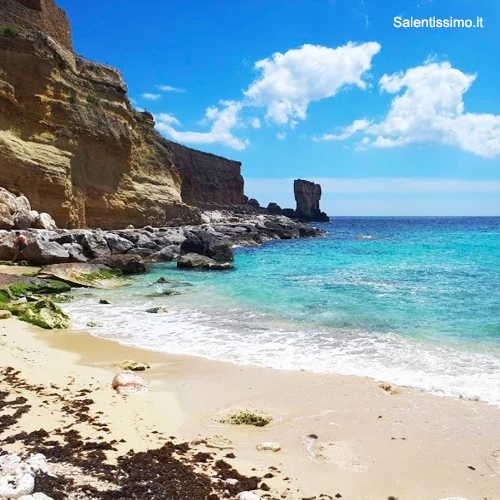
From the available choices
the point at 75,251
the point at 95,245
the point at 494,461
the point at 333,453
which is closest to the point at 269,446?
the point at 333,453

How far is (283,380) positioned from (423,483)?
3.00 m

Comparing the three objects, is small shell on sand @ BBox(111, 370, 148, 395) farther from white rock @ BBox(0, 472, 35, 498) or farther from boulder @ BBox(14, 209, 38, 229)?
boulder @ BBox(14, 209, 38, 229)

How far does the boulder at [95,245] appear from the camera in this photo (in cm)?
2086

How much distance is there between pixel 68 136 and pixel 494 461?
27004mm

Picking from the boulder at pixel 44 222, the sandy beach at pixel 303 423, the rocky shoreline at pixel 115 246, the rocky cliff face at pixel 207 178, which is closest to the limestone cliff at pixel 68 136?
the boulder at pixel 44 222

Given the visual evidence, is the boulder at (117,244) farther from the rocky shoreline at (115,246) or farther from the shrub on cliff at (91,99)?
the shrub on cliff at (91,99)

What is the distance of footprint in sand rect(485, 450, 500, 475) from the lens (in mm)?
4215

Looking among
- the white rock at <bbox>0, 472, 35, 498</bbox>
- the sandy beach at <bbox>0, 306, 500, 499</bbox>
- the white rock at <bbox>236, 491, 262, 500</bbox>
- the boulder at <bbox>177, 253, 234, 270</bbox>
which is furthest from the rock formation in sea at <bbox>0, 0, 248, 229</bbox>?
the white rock at <bbox>236, 491, 262, 500</bbox>

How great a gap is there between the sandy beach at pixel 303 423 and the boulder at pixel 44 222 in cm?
1656

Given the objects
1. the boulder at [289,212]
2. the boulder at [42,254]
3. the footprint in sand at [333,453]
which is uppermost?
the boulder at [289,212]

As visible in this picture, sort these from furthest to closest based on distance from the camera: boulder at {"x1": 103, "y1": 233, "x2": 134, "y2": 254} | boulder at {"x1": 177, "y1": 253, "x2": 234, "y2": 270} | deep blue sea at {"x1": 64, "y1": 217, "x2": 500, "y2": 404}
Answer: boulder at {"x1": 103, "y1": 233, "x2": 134, "y2": 254}, boulder at {"x1": 177, "y1": 253, "x2": 234, "y2": 270}, deep blue sea at {"x1": 64, "y1": 217, "x2": 500, "y2": 404}

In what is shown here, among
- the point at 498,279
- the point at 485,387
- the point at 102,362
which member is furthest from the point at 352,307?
the point at 498,279

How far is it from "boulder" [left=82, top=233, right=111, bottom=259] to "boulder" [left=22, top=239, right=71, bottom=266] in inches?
80.1

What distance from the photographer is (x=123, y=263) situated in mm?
19500
